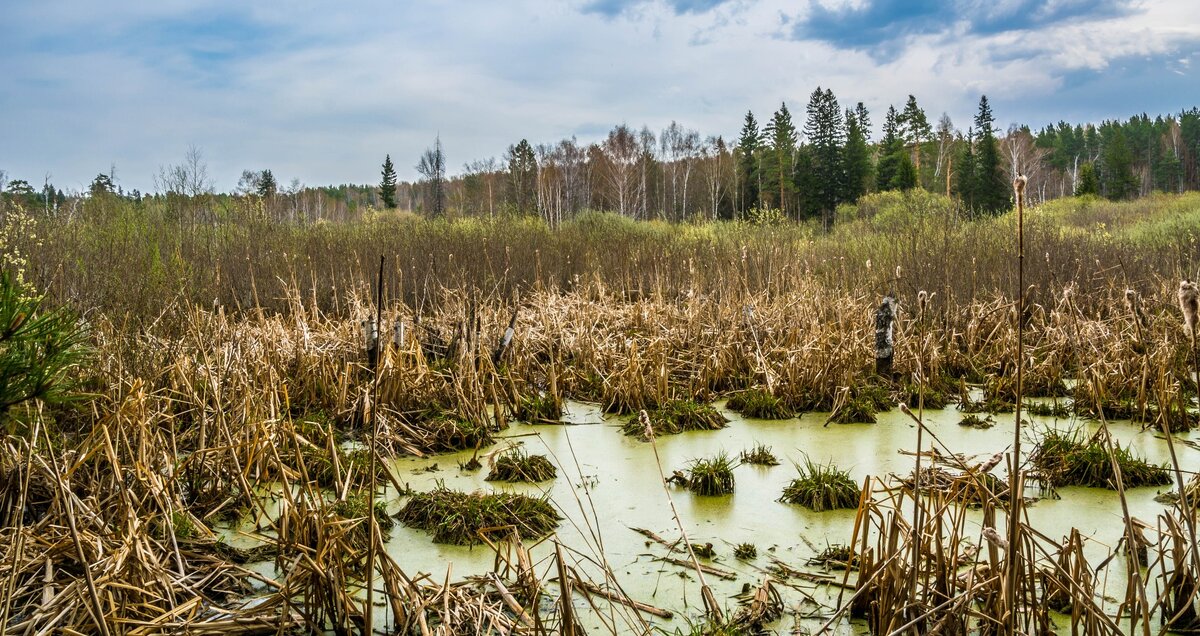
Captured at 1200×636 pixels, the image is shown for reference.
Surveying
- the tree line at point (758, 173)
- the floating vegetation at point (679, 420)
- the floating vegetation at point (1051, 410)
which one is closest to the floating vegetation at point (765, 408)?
the floating vegetation at point (679, 420)

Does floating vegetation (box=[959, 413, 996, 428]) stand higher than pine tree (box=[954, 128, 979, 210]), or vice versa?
pine tree (box=[954, 128, 979, 210])

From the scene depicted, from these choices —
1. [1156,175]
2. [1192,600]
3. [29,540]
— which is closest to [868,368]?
[1192,600]

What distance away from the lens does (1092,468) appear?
4.51m

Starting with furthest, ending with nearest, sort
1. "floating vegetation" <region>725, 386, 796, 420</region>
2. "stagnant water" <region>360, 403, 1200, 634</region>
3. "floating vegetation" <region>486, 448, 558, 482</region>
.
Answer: "floating vegetation" <region>725, 386, 796, 420</region> < "floating vegetation" <region>486, 448, 558, 482</region> < "stagnant water" <region>360, 403, 1200, 634</region>

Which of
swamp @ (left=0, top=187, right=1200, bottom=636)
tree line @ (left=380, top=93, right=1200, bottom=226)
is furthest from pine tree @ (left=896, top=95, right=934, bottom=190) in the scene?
swamp @ (left=0, top=187, right=1200, bottom=636)

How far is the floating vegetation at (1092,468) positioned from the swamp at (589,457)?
21mm

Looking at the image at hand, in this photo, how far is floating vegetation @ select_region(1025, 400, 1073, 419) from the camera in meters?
6.20

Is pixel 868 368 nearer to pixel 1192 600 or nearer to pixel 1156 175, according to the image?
pixel 1192 600

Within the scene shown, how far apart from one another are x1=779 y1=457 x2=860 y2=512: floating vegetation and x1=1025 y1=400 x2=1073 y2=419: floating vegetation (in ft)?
8.83

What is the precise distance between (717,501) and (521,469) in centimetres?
115

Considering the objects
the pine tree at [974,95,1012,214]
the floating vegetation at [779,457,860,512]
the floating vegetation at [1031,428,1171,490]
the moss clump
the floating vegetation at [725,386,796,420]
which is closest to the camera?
the floating vegetation at [779,457,860,512]

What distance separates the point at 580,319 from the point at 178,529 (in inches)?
222

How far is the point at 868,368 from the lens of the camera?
753cm

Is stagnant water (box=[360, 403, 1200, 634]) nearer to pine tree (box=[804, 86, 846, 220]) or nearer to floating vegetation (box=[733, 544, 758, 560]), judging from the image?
floating vegetation (box=[733, 544, 758, 560])
